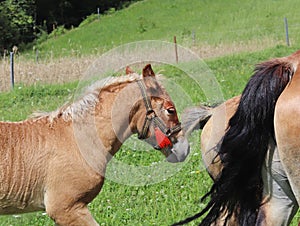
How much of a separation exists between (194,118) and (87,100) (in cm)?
89

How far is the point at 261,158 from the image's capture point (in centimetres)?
367

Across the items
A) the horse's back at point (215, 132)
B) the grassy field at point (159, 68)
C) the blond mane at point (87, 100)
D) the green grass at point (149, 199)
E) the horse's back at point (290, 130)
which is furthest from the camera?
the grassy field at point (159, 68)

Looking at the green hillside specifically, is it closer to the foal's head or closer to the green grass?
the green grass

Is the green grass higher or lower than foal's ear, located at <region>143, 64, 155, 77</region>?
lower

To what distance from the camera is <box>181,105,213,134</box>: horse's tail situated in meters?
4.92

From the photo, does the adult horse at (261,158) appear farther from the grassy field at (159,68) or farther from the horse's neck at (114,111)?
the grassy field at (159,68)

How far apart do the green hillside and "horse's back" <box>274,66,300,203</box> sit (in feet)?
92.6

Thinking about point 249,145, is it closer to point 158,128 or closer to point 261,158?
point 261,158

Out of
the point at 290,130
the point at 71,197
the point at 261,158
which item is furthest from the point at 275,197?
the point at 71,197

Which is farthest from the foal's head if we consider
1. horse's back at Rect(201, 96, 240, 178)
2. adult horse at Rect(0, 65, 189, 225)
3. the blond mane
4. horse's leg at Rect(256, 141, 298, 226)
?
horse's leg at Rect(256, 141, 298, 226)

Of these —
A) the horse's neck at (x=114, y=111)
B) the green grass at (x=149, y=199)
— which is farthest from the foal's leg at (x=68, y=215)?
the green grass at (x=149, y=199)

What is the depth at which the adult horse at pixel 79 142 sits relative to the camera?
4648mm

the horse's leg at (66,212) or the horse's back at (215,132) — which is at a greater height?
the horse's back at (215,132)

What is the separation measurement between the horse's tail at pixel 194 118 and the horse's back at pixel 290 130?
63.3 inches
